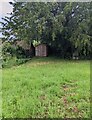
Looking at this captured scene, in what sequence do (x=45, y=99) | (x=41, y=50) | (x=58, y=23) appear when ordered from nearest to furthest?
(x=45, y=99)
(x=58, y=23)
(x=41, y=50)

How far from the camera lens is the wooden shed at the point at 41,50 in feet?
65.6

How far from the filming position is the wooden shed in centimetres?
1998

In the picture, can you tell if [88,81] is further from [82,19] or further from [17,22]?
[17,22]

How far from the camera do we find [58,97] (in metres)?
5.25

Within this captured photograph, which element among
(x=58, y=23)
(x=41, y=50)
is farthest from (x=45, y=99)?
(x=41, y=50)

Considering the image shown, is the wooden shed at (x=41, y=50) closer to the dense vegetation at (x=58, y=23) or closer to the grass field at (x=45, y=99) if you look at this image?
the dense vegetation at (x=58, y=23)

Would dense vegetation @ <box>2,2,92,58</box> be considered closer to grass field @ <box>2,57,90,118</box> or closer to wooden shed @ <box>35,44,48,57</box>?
wooden shed @ <box>35,44,48,57</box>

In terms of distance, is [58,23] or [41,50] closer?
[58,23]

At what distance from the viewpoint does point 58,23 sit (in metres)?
15.7

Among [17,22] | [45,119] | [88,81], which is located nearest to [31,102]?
[45,119]

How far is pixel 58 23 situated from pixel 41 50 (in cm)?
491

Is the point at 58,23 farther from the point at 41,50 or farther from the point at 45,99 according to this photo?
the point at 45,99

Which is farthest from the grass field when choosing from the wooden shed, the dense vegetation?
the wooden shed

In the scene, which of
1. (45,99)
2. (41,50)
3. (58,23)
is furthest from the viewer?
(41,50)
